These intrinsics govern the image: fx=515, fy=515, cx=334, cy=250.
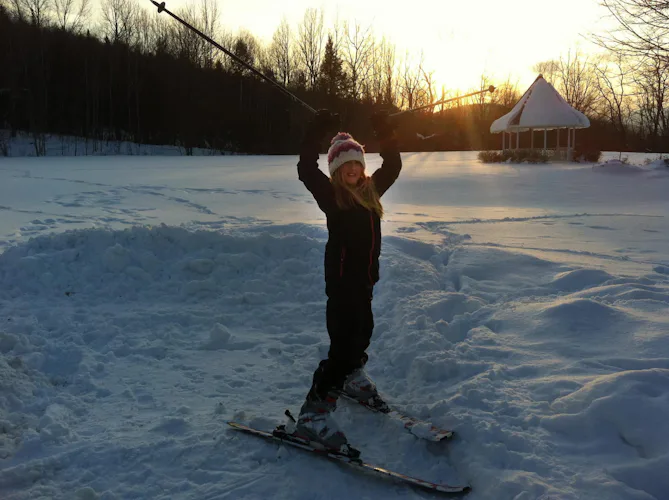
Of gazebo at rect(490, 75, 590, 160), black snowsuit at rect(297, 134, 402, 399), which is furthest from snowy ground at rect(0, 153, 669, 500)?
gazebo at rect(490, 75, 590, 160)

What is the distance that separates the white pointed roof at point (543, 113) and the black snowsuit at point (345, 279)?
23.7m

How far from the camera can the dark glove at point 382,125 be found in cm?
344

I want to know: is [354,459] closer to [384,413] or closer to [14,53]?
[384,413]

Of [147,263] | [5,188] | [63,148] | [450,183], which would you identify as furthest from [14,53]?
[147,263]

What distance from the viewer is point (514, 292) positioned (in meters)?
4.92

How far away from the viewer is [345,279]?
112 inches

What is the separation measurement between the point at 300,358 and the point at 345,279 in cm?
142

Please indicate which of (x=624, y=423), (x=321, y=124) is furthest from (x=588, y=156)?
(x=624, y=423)

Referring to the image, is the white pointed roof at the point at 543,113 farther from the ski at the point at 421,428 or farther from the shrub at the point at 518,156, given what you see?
the ski at the point at 421,428

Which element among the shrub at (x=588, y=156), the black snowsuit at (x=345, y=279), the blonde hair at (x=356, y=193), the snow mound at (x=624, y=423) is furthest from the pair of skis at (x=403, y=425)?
the shrub at (x=588, y=156)

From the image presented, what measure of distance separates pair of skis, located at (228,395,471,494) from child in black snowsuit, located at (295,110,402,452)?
5 cm

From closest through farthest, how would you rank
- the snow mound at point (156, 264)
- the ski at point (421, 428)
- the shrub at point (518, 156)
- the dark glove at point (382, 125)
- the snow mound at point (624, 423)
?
the snow mound at point (624, 423) → the ski at point (421, 428) → the dark glove at point (382, 125) → the snow mound at point (156, 264) → the shrub at point (518, 156)

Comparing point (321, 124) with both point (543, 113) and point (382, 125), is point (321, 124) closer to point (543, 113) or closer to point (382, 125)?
point (382, 125)

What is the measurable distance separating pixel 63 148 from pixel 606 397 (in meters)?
37.4
